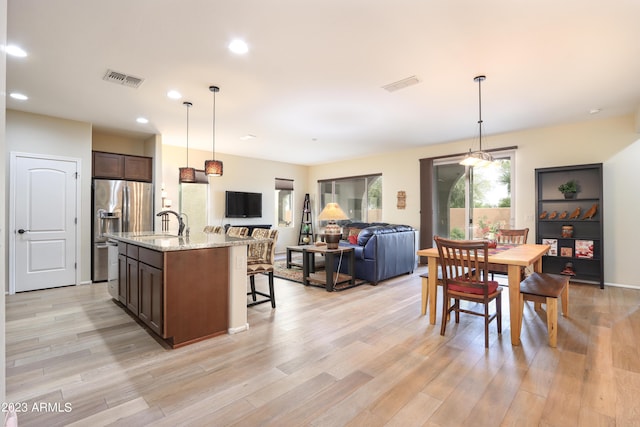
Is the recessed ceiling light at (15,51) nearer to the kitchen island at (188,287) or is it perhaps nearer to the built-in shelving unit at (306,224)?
the kitchen island at (188,287)

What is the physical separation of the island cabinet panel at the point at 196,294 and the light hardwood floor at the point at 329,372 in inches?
5.2

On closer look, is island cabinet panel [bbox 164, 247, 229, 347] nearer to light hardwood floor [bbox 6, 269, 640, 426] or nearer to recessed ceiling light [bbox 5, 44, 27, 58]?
light hardwood floor [bbox 6, 269, 640, 426]

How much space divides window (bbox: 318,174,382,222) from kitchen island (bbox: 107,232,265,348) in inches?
216

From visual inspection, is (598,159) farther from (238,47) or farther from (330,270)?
(238,47)

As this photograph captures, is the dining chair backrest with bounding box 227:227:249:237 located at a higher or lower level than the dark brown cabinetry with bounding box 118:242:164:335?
higher

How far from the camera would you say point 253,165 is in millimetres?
8281

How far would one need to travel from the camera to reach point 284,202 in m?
9.21

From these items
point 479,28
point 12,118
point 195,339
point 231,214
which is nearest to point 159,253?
point 195,339

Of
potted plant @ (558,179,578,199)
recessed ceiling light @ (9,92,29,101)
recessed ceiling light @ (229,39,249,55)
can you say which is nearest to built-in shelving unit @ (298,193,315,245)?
potted plant @ (558,179,578,199)

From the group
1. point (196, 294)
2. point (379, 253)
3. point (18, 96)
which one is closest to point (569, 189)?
point (379, 253)

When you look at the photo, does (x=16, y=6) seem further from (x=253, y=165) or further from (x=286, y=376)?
(x=253, y=165)

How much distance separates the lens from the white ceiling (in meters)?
2.33

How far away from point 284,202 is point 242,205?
159cm

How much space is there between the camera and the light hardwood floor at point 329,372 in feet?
5.91
